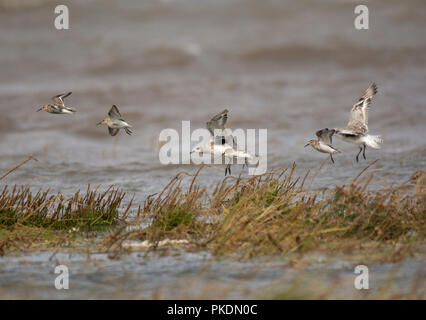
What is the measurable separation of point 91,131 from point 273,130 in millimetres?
5268

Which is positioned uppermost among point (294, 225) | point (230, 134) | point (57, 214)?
point (230, 134)

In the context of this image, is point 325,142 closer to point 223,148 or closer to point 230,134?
point 230,134

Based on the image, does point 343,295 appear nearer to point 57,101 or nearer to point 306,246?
point 306,246

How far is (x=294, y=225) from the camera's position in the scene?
7.92 m

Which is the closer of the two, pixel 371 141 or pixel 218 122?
pixel 218 122

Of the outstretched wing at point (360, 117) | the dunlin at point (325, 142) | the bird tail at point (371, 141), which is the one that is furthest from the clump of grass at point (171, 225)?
the outstretched wing at point (360, 117)

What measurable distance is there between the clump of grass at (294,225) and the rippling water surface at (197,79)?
369cm

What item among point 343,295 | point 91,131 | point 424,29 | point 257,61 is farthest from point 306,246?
point 424,29

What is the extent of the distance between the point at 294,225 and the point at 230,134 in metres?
2.28

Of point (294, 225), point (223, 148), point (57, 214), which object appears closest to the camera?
point (294, 225)

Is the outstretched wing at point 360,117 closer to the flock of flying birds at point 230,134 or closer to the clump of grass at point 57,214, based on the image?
the flock of flying birds at point 230,134

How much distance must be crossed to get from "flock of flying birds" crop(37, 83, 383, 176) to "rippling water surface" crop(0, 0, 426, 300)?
251cm

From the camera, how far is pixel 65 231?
30.3 feet

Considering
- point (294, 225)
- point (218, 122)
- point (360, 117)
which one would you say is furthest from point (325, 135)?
point (294, 225)
